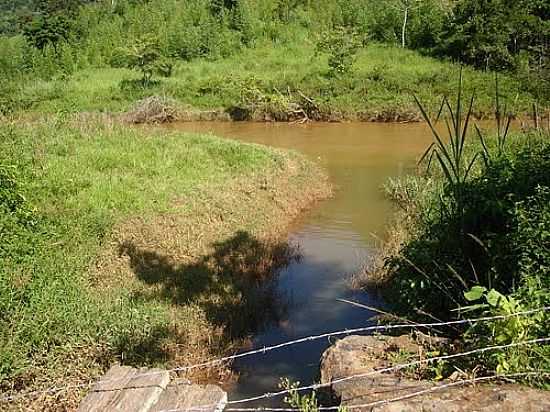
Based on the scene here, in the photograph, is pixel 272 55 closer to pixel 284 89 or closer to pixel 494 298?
pixel 284 89

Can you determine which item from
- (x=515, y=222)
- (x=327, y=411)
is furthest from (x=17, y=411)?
(x=515, y=222)

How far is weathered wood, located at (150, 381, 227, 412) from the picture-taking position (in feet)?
9.09

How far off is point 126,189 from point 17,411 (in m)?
5.11

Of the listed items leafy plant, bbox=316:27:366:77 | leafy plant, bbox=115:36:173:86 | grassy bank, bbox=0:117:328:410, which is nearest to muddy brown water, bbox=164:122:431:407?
grassy bank, bbox=0:117:328:410

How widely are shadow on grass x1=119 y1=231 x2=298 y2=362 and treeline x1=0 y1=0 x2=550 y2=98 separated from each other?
17.7 meters

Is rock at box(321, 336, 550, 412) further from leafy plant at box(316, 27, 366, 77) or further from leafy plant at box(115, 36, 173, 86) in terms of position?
leafy plant at box(115, 36, 173, 86)

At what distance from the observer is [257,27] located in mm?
29031

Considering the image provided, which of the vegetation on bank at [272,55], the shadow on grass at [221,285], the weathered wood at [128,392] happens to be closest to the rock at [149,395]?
the weathered wood at [128,392]

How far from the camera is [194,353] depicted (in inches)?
213

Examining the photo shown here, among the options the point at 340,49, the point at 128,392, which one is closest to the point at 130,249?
the point at 128,392

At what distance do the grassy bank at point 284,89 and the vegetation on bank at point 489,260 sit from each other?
14479 millimetres

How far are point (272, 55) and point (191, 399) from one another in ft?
81.8

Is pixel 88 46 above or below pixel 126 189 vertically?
above

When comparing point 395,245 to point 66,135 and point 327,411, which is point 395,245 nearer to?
point 327,411
